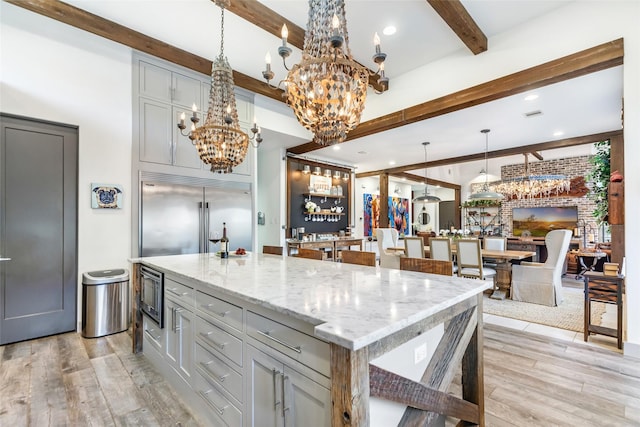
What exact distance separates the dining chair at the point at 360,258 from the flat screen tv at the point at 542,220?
28.2 feet

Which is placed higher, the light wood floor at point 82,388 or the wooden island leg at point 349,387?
the wooden island leg at point 349,387

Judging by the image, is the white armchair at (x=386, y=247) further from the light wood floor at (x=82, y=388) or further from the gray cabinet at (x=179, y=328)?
the light wood floor at (x=82, y=388)

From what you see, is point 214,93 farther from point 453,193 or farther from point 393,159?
point 453,193

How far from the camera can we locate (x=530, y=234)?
906 cm

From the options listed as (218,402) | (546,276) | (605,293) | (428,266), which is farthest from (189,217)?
(546,276)

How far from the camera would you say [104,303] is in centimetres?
322

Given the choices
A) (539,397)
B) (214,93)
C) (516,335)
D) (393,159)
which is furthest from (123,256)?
(393,159)

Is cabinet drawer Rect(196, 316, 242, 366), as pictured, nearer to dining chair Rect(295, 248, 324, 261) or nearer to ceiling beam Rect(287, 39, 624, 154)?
dining chair Rect(295, 248, 324, 261)

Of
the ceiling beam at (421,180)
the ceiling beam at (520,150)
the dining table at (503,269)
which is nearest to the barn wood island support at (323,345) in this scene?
the dining table at (503,269)

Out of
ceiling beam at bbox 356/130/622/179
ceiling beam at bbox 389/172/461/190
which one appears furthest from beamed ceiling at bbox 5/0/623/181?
ceiling beam at bbox 389/172/461/190

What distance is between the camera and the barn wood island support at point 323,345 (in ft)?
3.26

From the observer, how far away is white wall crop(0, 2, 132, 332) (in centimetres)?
302

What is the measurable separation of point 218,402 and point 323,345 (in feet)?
3.45

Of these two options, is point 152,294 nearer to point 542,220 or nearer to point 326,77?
point 326,77
